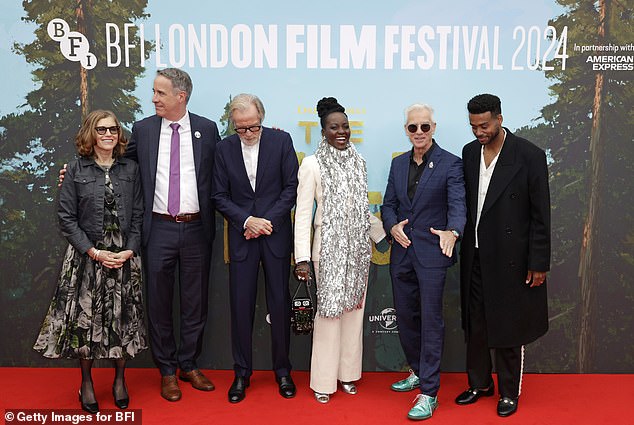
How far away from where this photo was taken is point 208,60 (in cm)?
405

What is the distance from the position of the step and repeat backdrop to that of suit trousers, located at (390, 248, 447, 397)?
1.88ft

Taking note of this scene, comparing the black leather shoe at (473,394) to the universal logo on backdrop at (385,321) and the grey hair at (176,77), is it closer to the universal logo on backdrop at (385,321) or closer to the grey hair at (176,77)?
the universal logo on backdrop at (385,321)

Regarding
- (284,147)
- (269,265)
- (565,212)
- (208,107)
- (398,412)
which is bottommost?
(398,412)

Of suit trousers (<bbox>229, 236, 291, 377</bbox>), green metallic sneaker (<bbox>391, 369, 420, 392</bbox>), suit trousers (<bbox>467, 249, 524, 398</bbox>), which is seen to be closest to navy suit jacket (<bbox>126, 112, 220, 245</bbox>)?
suit trousers (<bbox>229, 236, 291, 377</bbox>)

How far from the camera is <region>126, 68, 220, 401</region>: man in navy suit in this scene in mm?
3564

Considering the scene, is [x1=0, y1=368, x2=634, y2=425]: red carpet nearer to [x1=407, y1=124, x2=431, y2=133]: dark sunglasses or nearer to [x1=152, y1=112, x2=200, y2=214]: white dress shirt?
[x1=152, y1=112, x2=200, y2=214]: white dress shirt

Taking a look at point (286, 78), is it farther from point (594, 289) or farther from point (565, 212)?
point (594, 289)

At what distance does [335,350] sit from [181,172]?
1467 millimetres

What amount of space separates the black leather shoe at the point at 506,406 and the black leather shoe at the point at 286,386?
4.17ft

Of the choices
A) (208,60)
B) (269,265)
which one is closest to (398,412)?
(269,265)

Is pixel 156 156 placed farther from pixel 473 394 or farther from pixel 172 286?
pixel 473 394

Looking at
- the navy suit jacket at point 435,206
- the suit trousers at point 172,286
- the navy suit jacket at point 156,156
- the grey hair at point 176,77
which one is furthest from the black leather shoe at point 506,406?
the grey hair at point 176,77

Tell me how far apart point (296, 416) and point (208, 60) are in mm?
2448

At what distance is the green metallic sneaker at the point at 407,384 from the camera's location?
3.81 meters
